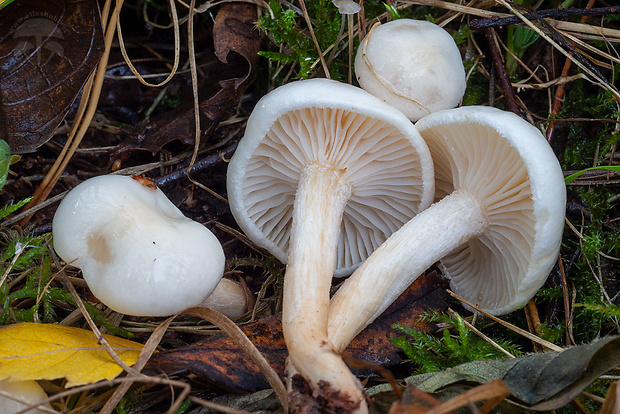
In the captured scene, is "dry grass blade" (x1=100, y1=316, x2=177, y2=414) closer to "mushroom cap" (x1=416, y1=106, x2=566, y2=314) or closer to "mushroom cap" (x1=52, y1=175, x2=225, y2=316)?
"mushroom cap" (x1=52, y1=175, x2=225, y2=316)

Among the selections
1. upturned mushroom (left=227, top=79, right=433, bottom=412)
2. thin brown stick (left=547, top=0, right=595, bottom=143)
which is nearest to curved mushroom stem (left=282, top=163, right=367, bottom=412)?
upturned mushroom (left=227, top=79, right=433, bottom=412)

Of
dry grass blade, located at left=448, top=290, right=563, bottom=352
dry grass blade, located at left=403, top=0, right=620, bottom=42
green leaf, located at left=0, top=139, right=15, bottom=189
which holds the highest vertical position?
dry grass blade, located at left=403, top=0, right=620, bottom=42

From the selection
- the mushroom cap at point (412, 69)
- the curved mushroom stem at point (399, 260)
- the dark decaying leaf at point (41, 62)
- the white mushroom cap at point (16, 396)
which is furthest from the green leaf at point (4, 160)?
the mushroom cap at point (412, 69)

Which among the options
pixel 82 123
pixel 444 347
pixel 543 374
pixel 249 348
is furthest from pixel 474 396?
pixel 82 123

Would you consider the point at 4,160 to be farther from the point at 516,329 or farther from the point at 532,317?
the point at 532,317

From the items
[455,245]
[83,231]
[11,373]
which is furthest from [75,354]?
[455,245]

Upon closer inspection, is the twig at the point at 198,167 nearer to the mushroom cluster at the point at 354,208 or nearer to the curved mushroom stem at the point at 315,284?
the mushroom cluster at the point at 354,208

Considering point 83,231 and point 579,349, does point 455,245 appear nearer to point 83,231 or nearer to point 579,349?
point 579,349
